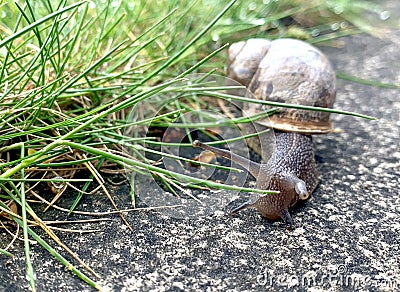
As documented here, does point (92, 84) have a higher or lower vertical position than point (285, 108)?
higher

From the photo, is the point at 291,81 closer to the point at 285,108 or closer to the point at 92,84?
the point at 285,108

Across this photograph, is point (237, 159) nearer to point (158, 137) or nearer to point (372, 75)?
point (158, 137)

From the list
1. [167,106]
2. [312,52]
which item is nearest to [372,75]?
[312,52]

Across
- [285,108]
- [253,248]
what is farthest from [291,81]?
[253,248]

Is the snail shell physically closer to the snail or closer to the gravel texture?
the snail

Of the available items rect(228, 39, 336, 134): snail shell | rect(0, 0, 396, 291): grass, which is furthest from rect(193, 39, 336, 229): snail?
rect(0, 0, 396, 291): grass
